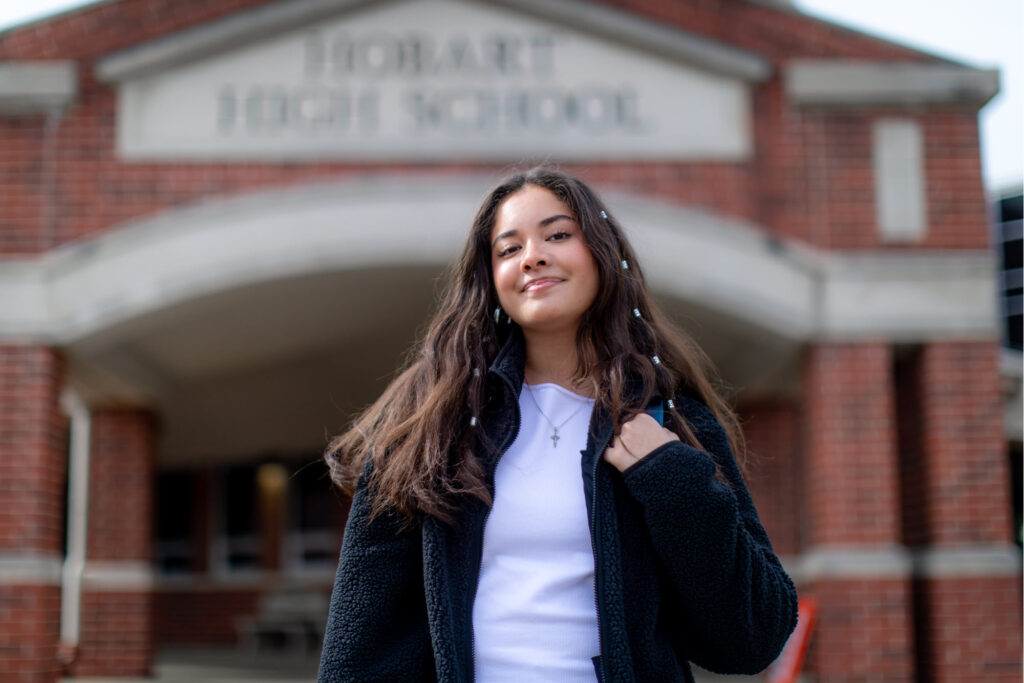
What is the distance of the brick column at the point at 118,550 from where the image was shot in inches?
346

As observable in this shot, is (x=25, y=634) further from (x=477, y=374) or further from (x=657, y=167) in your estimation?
Result: (x=477, y=374)

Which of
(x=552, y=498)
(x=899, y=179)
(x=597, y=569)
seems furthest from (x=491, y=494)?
(x=899, y=179)

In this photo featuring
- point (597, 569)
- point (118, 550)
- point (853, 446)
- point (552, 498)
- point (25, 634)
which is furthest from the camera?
point (118, 550)

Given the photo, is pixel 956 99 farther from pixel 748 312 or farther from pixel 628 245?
pixel 628 245

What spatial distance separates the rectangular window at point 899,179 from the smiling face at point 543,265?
18.3ft

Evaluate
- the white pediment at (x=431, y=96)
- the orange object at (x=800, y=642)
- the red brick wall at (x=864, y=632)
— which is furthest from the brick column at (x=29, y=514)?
the red brick wall at (x=864, y=632)

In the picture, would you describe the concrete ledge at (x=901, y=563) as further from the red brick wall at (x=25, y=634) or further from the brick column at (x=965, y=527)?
the red brick wall at (x=25, y=634)

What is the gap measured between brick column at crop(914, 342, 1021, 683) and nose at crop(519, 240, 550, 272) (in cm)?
566

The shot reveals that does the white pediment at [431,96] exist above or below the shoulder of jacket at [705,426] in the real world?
above

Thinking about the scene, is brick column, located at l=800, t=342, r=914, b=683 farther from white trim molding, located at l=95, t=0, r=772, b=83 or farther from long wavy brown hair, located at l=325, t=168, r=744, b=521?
long wavy brown hair, located at l=325, t=168, r=744, b=521

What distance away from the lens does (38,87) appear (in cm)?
725

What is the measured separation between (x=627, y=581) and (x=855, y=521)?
216 inches

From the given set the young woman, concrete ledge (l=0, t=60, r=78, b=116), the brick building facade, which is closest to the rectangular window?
the brick building facade

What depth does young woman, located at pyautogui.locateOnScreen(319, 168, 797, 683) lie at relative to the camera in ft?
6.28
